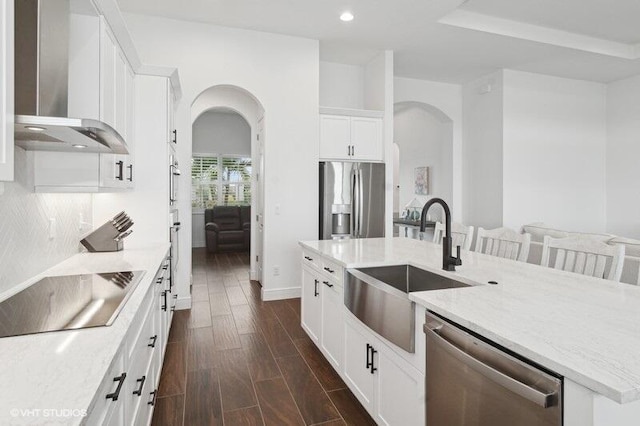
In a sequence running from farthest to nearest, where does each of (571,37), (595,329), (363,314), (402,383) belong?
(571,37) → (363,314) → (402,383) → (595,329)

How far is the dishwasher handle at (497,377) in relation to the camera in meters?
0.89

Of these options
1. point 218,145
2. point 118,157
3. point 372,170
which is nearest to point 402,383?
point 118,157

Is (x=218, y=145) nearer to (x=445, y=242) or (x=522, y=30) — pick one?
(x=522, y=30)

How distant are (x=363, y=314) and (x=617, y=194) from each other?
6.56 m

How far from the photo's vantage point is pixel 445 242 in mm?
1913

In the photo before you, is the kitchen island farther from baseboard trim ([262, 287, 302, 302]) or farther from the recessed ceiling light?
the recessed ceiling light

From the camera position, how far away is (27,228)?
1771 millimetres

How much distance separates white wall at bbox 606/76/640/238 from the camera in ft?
19.1

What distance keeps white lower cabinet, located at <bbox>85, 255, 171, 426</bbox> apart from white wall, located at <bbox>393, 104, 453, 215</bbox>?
566cm

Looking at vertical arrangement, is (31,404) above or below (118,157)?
below

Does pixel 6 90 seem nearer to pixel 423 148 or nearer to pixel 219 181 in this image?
pixel 423 148

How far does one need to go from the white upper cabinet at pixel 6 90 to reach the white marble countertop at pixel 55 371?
19.6 inches

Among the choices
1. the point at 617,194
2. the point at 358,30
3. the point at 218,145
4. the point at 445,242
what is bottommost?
the point at 445,242

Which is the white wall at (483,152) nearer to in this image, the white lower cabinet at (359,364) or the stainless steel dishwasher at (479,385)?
the white lower cabinet at (359,364)
